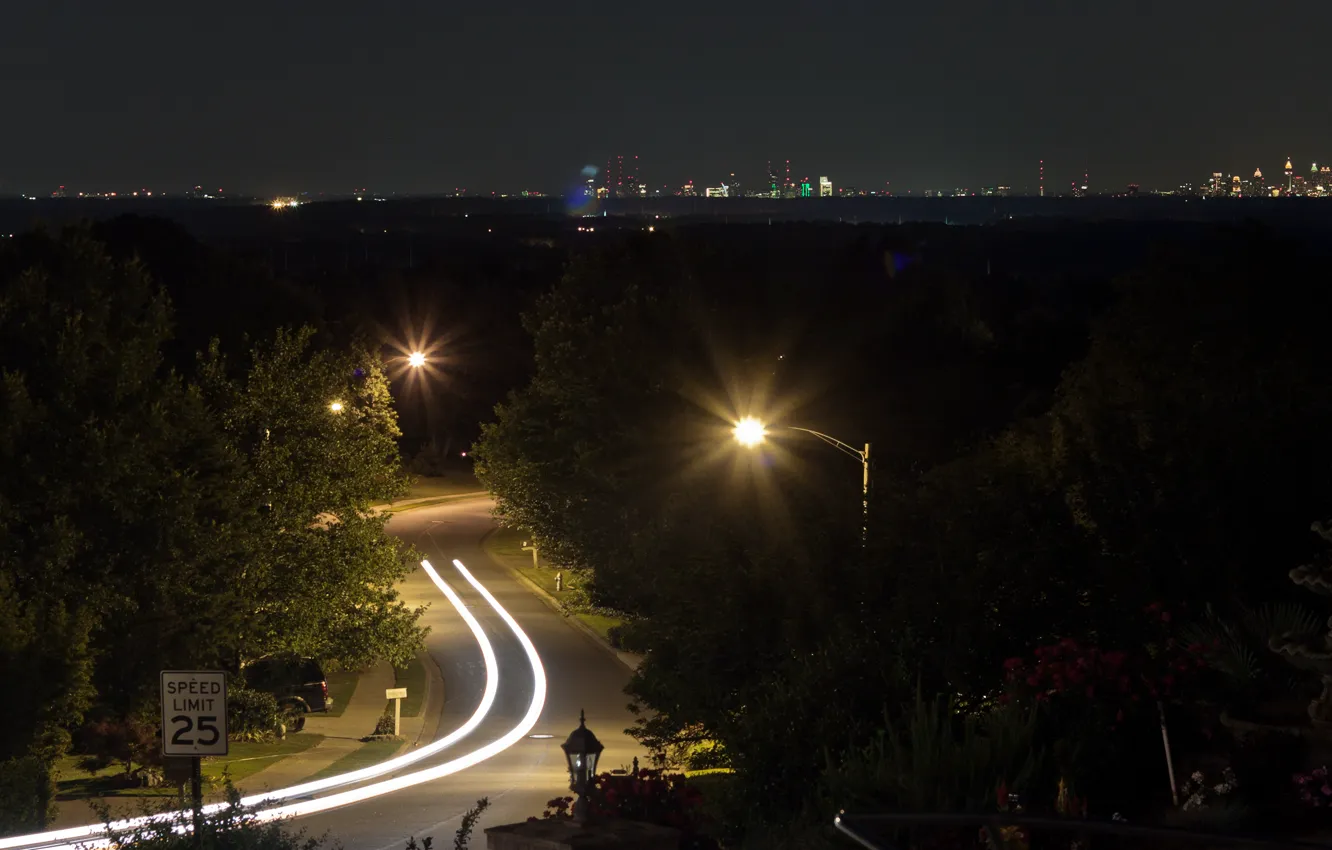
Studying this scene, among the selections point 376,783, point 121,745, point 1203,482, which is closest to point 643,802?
point 1203,482

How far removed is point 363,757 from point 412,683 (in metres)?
7.73

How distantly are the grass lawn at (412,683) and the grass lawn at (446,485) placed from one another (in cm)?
3683

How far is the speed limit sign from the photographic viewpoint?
12.6 meters

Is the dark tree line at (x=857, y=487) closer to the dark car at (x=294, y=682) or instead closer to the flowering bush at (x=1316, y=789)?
the flowering bush at (x=1316, y=789)

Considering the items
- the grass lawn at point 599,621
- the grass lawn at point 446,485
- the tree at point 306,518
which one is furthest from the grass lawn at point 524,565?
the grass lawn at point 446,485

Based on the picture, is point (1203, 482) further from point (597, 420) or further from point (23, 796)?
point (597, 420)

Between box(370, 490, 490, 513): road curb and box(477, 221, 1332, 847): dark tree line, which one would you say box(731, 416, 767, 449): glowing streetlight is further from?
box(370, 490, 490, 513): road curb

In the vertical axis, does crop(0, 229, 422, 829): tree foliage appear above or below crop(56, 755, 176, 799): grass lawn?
above

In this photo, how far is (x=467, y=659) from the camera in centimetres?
3978

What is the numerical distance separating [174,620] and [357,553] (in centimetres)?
387

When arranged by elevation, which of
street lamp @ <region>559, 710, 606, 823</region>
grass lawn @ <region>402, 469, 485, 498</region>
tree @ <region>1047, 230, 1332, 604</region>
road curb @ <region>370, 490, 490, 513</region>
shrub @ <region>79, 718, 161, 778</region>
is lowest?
street lamp @ <region>559, 710, 606, 823</region>

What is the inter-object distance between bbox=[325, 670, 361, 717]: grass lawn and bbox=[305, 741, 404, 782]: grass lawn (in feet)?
13.5

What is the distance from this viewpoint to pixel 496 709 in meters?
33.8

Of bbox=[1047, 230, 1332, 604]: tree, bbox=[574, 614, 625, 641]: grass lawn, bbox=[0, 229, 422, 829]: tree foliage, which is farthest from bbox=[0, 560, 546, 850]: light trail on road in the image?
bbox=[1047, 230, 1332, 604]: tree
